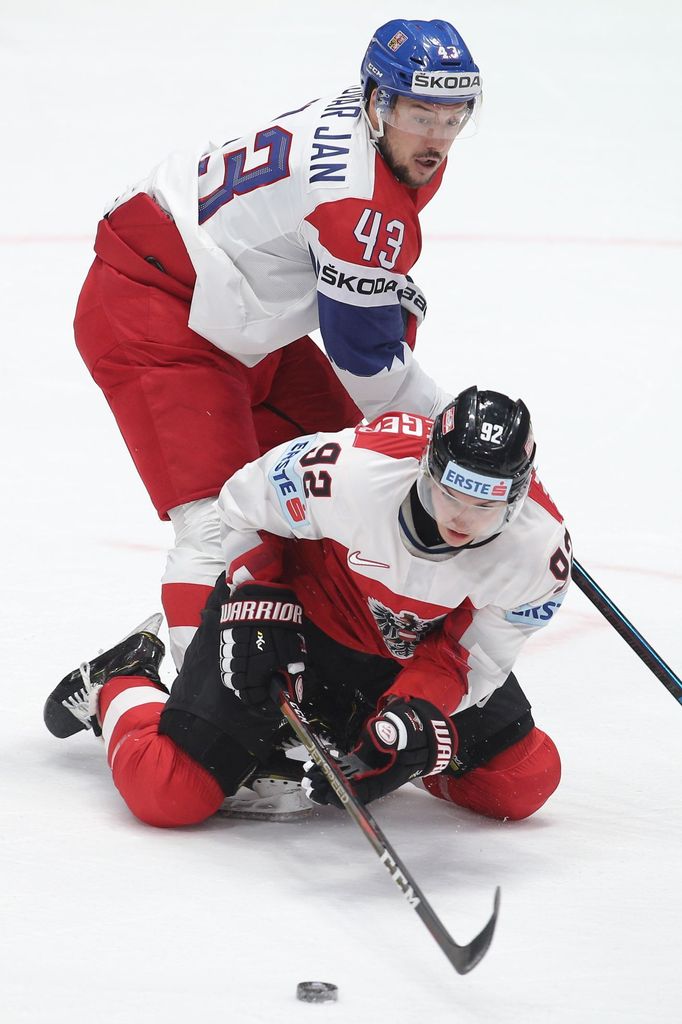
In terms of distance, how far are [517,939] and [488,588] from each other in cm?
60

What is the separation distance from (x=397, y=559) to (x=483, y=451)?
0.32m

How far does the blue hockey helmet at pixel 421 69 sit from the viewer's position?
2.88 metres

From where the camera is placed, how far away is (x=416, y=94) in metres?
2.88

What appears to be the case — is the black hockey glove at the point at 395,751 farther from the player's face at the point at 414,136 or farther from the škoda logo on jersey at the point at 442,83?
the škoda logo on jersey at the point at 442,83

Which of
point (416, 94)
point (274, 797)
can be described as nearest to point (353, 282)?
point (416, 94)

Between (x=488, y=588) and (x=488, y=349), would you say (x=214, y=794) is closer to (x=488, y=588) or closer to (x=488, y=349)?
(x=488, y=588)

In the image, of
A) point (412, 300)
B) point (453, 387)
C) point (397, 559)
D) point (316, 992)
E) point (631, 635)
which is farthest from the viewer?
point (453, 387)

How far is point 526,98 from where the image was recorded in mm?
8000

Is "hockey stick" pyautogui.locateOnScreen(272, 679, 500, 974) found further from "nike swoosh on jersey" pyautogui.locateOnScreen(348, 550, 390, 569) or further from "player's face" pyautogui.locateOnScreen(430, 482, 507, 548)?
"player's face" pyautogui.locateOnScreen(430, 482, 507, 548)

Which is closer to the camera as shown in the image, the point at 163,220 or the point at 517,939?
the point at 517,939

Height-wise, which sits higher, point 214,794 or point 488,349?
point 214,794

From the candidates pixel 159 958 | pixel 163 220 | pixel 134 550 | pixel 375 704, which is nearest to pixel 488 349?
pixel 134 550

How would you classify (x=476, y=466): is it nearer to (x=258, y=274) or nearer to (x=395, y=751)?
(x=395, y=751)

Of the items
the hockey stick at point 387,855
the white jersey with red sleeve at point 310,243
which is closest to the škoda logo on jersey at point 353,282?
the white jersey with red sleeve at point 310,243
